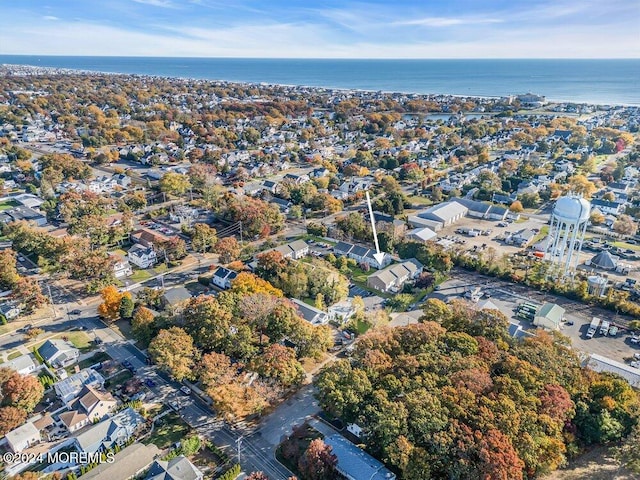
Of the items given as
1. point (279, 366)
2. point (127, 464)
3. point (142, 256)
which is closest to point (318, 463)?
point (279, 366)

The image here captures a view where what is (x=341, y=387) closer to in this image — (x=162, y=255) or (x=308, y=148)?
(x=162, y=255)

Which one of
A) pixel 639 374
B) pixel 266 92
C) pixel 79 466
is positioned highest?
pixel 266 92

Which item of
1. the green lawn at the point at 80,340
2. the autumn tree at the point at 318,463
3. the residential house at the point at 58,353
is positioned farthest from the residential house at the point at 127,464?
the green lawn at the point at 80,340

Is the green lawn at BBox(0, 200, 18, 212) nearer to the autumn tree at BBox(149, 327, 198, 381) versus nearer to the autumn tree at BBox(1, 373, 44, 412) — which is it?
the autumn tree at BBox(1, 373, 44, 412)

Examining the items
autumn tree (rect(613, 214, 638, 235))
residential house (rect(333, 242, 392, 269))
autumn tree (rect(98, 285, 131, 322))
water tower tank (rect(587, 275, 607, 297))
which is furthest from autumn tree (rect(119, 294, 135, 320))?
autumn tree (rect(613, 214, 638, 235))

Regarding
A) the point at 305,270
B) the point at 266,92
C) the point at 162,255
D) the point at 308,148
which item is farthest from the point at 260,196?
the point at 266,92

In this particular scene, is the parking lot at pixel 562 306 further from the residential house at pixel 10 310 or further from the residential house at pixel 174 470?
the residential house at pixel 10 310

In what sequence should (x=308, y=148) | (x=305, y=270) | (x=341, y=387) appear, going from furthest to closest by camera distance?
1. (x=308, y=148)
2. (x=305, y=270)
3. (x=341, y=387)
